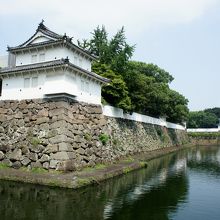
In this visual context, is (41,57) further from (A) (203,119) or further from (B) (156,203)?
(A) (203,119)

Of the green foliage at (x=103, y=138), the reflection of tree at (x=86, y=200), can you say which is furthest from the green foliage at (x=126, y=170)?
the green foliage at (x=103, y=138)

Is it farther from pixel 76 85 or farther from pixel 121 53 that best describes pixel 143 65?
pixel 76 85

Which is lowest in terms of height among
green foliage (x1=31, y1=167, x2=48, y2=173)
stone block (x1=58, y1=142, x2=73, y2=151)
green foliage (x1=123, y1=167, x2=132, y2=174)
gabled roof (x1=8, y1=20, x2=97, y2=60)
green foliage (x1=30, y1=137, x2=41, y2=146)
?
green foliage (x1=123, y1=167, x2=132, y2=174)

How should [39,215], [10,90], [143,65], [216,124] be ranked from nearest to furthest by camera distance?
[39,215]
[10,90]
[143,65]
[216,124]

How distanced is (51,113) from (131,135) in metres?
14.4

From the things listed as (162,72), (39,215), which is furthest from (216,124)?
(39,215)

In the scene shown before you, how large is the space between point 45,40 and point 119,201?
49.1ft

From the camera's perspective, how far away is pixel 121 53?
3731 cm

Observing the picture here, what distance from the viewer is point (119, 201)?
1612 centimetres

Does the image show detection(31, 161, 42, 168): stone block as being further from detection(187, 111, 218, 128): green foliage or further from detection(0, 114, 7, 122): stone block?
detection(187, 111, 218, 128): green foliage

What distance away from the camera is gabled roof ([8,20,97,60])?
2356 cm

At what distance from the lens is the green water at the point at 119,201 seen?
13.5m

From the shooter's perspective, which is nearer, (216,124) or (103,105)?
(103,105)

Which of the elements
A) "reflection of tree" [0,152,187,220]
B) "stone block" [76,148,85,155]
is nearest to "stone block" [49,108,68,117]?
"stone block" [76,148,85,155]
